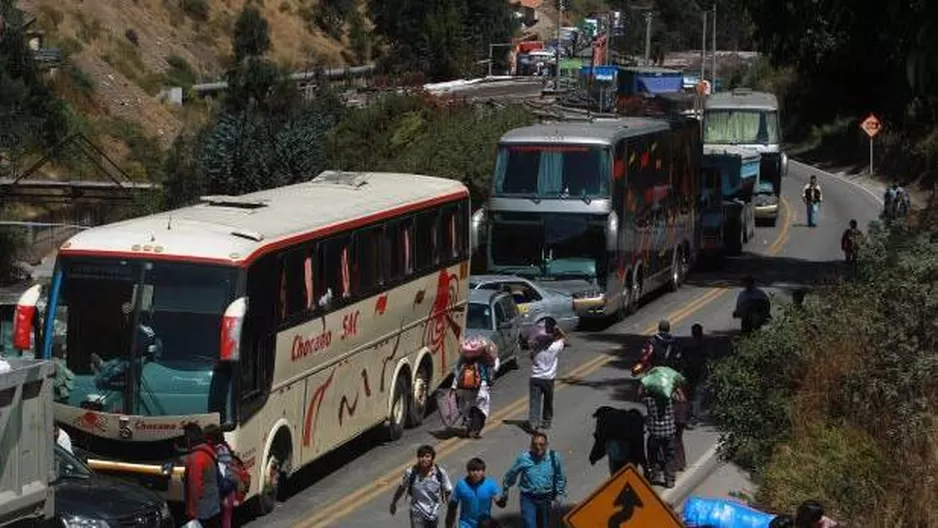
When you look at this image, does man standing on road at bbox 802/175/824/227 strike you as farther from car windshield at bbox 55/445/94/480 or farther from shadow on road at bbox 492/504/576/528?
car windshield at bbox 55/445/94/480

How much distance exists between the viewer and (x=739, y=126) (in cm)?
5481

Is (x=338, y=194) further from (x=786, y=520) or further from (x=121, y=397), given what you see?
(x=786, y=520)

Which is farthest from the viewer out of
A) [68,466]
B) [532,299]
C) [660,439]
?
[532,299]

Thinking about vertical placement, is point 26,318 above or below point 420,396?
above

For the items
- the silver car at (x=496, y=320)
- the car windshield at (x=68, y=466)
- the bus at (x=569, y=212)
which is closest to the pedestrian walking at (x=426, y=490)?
the car windshield at (x=68, y=466)

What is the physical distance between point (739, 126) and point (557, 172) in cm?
2576

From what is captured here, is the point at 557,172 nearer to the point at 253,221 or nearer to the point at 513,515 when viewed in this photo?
the point at 253,221

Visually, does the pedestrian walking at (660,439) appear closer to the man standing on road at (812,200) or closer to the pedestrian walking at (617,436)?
the pedestrian walking at (617,436)

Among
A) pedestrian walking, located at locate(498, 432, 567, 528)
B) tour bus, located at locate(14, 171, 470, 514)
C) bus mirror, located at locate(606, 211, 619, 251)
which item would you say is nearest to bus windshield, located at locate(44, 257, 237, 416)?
tour bus, located at locate(14, 171, 470, 514)

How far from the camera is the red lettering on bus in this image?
17.7 meters

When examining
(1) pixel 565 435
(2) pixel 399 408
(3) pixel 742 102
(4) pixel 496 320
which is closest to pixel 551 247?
(4) pixel 496 320

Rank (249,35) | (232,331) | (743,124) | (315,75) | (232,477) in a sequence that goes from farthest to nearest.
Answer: (249,35)
(315,75)
(743,124)
(232,331)
(232,477)

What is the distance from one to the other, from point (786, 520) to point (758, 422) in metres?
6.75

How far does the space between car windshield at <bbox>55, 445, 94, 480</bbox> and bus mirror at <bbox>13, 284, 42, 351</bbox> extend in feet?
5.00
